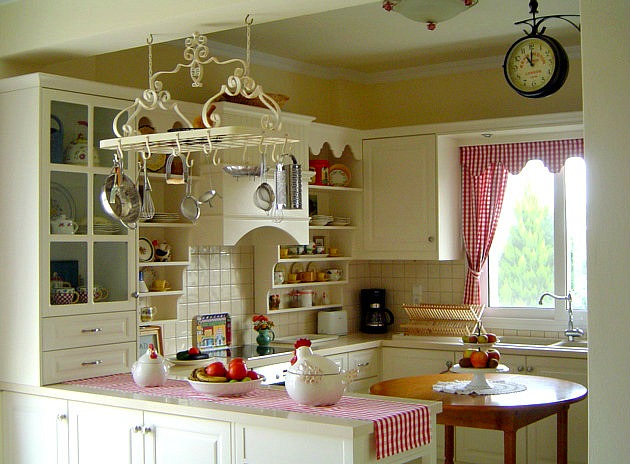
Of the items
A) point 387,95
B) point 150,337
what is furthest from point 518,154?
point 150,337

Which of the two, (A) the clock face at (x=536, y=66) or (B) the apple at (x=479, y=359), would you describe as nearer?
(B) the apple at (x=479, y=359)

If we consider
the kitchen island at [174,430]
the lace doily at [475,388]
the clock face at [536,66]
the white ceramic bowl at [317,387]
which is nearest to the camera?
the kitchen island at [174,430]

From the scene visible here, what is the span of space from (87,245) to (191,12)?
1.30 meters

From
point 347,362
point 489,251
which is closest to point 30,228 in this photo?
point 347,362

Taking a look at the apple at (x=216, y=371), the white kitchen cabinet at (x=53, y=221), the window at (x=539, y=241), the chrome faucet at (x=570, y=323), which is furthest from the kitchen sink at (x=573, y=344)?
the white kitchen cabinet at (x=53, y=221)

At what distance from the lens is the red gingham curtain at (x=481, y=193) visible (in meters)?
6.07

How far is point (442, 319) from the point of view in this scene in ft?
19.4

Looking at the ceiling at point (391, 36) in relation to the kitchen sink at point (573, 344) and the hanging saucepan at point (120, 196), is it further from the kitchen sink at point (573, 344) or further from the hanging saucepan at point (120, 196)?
the kitchen sink at point (573, 344)

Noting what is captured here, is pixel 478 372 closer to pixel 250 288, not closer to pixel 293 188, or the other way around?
pixel 293 188

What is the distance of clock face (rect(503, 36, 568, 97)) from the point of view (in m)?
4.36

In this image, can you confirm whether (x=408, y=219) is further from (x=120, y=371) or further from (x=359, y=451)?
(x=359, y=451)

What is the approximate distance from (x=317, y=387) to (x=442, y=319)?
2746 mm

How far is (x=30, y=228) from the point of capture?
399 cm

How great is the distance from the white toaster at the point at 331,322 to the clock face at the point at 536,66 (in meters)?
2.26
